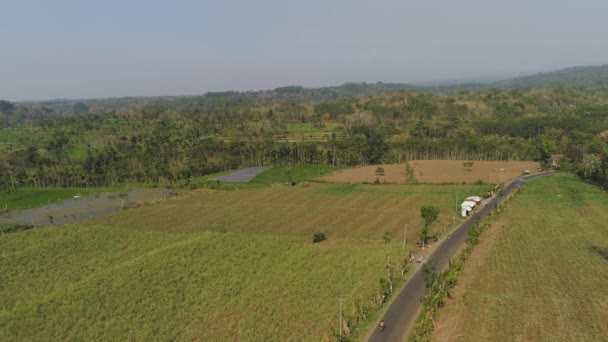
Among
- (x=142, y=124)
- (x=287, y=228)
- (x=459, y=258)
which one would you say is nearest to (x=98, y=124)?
(x=142, y=124)

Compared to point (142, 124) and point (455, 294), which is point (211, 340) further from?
point (142, 124)

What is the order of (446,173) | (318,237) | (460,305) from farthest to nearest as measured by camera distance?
(446,173), (318,237), (460,305)

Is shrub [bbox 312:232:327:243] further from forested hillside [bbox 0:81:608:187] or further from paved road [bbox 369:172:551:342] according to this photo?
forested hillside [bbox 0:81:608:187]

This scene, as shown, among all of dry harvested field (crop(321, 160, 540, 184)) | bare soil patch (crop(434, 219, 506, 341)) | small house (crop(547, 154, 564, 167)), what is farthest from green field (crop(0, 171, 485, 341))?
small house (crop(547, 154, 564, 167))

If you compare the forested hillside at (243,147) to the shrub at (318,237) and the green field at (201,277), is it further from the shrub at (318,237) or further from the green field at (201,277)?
the shrub at (318,237)

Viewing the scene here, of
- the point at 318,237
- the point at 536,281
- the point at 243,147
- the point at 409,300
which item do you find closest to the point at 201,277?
the point at 318,237

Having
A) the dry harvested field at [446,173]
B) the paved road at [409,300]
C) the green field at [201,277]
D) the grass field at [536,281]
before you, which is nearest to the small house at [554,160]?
the dry harvested field at [446,173]

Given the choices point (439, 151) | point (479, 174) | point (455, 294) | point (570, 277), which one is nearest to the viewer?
point (455, 294)

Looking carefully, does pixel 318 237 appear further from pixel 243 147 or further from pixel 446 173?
pixel 243 147
